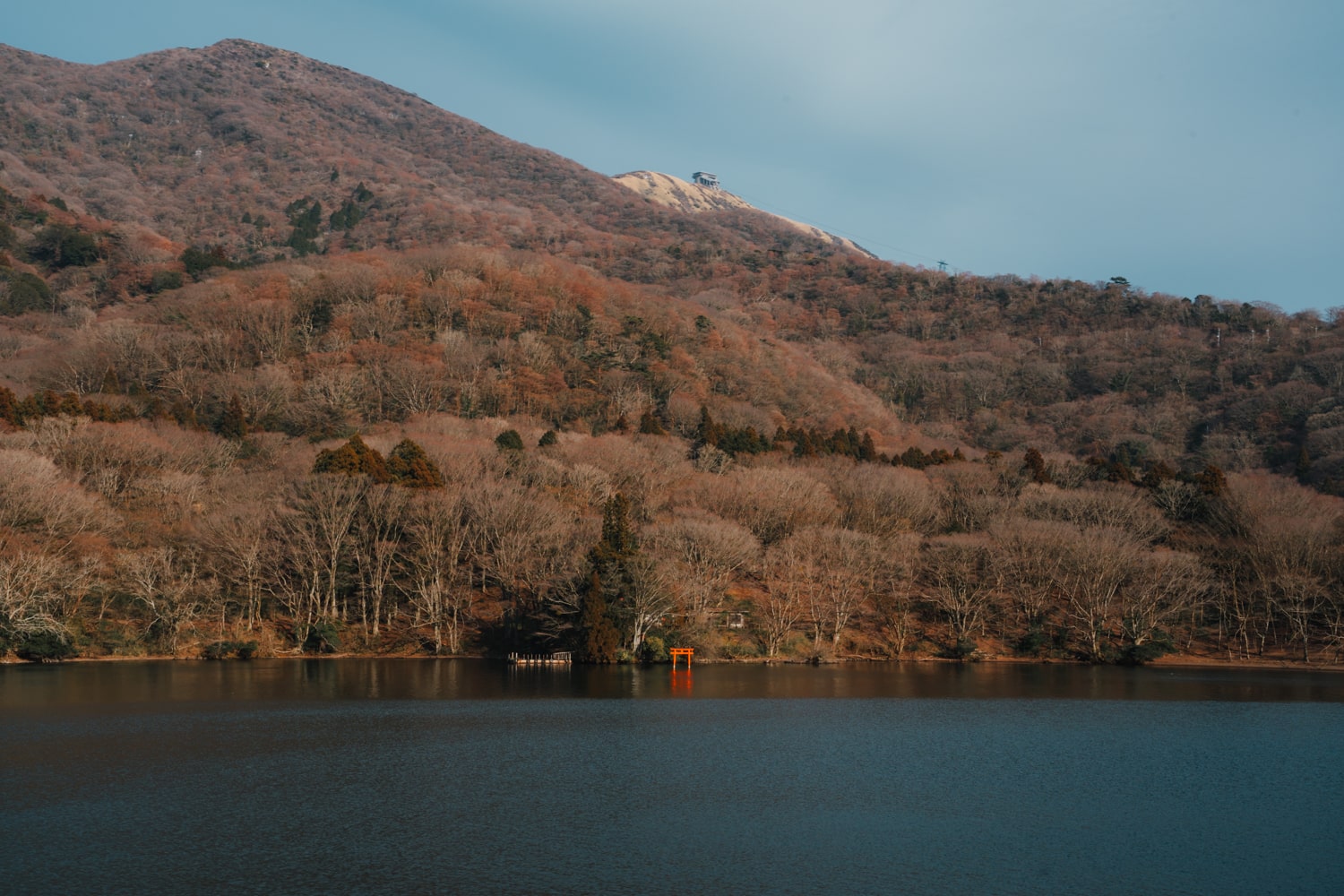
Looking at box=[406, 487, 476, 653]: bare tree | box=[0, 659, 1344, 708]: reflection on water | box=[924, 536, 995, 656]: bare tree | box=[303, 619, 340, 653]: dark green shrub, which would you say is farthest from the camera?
box=[924, 536, 995, 656]: bare tree

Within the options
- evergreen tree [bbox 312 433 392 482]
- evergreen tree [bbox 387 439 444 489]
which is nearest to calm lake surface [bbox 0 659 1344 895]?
evergreen tree [bbox 312 433 392 482]

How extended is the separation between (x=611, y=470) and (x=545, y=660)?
64.5 feet

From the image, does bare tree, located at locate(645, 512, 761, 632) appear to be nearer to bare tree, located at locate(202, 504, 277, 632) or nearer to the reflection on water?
the reflection on water

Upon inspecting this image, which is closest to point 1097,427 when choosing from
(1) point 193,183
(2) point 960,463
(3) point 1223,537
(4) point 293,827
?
(2) point 960,463

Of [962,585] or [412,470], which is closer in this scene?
[962,585]

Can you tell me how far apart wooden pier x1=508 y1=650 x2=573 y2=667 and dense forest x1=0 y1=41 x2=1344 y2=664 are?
0.97 meters

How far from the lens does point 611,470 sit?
232 ft

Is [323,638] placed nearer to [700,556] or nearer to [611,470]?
[700,556]

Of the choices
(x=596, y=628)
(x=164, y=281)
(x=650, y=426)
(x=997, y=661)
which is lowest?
(x=997, y=661)

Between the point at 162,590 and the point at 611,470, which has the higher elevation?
the point at 611,470

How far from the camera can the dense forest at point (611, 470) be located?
55281 mm

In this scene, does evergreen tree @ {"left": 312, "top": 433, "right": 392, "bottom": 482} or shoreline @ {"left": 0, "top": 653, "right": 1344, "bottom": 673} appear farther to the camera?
evergreen tree @ {"left": 312, "top": 433, "right": 392, "bottom": 482}

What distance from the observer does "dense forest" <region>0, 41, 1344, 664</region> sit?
181ft

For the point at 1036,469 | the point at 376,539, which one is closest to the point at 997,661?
the point at 1036,469
